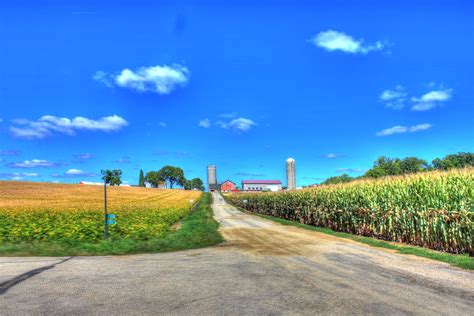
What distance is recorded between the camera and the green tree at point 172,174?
571 feet

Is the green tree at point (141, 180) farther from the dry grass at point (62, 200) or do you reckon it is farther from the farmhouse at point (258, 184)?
the dry grass at point (62, 200)

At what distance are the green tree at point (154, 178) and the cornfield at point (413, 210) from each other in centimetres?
15875

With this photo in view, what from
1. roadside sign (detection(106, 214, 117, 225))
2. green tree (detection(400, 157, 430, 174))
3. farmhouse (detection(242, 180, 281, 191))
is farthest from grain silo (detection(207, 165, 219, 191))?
roadside sign (detection(106, 214, 117, 225))

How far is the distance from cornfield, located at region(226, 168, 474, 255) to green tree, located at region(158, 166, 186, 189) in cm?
15698

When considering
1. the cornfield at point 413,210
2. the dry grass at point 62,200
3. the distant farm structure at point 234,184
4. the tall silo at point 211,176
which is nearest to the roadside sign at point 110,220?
the cornfield at point 413,210

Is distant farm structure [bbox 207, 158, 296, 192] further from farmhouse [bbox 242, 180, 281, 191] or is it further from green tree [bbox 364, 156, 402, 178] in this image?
green tree [bbox 364, 156, 402, 178]

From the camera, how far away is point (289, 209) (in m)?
32.3

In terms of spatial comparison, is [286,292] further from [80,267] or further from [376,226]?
[376,226]

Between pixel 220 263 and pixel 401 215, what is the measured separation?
9.23 metres

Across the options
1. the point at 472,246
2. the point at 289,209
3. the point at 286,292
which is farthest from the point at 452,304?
the point at 289,209

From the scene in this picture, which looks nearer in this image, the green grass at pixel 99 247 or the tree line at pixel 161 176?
the green grass at pixel 99 247

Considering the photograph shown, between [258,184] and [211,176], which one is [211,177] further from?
[258,184]

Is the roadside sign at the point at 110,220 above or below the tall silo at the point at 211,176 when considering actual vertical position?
below

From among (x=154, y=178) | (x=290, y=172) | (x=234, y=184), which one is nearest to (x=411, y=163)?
(x=290, y=172)
